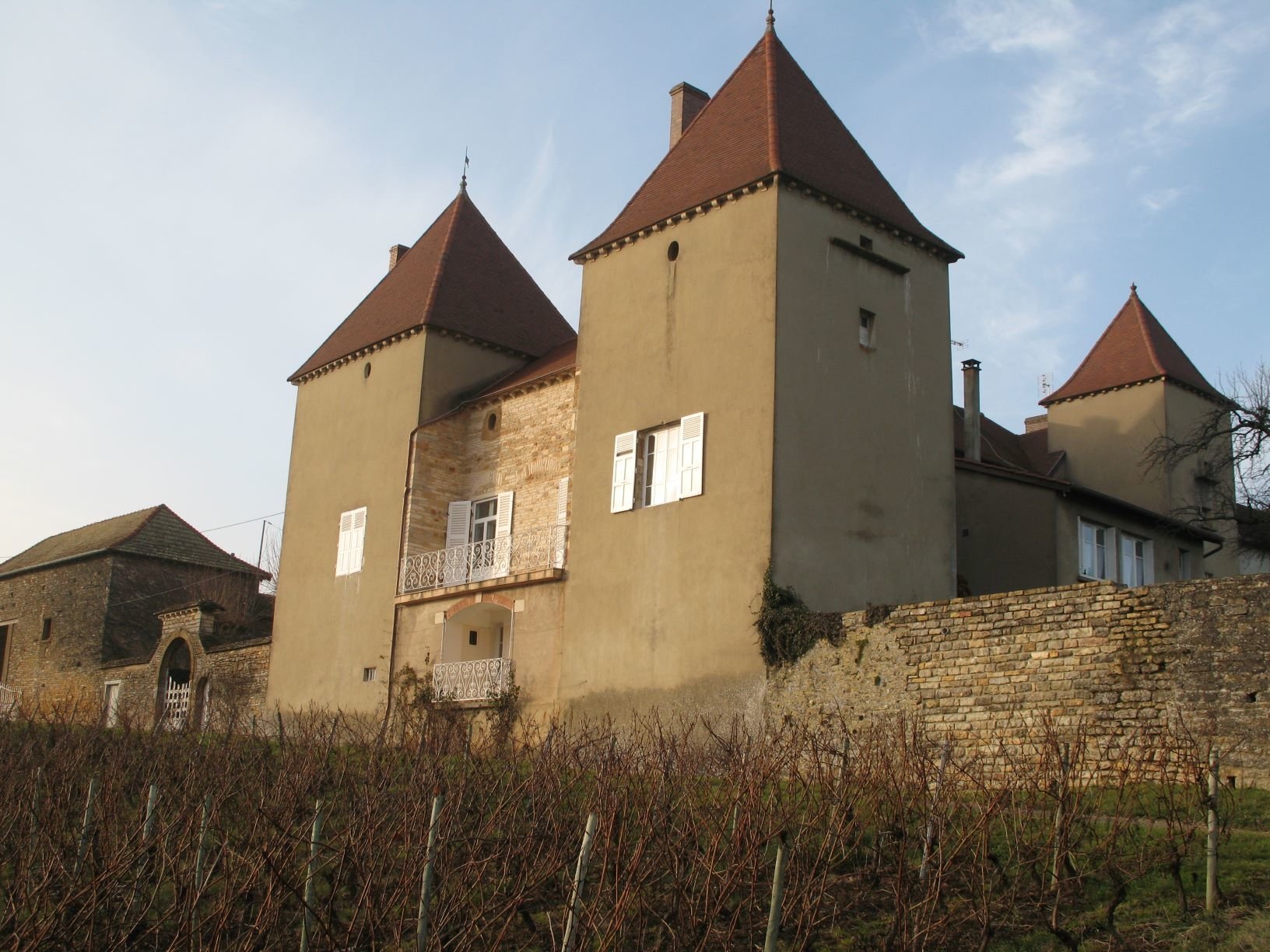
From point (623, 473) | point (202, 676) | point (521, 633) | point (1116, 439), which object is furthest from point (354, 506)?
point (1116, 439)

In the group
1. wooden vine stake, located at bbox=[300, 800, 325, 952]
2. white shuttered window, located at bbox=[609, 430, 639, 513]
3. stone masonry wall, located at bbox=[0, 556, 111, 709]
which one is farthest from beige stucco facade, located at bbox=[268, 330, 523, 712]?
wooden vine stake, located at bbox=[300, 800, 325, 952]

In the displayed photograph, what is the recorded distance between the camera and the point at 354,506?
27.6m

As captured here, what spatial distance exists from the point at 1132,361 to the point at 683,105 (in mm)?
13326

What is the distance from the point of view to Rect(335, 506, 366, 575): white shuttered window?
1067 inches

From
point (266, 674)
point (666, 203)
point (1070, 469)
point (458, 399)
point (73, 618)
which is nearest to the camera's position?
point (666, 203)

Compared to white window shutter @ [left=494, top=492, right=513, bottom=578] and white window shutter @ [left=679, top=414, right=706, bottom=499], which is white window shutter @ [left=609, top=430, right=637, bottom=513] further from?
white window shutter @ [left=494, top=492, right=513, bottom=578]

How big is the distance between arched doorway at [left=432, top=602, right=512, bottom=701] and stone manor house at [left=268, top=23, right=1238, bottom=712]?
0.20 ft

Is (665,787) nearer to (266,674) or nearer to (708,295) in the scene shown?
(708,295)

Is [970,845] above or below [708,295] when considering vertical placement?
below

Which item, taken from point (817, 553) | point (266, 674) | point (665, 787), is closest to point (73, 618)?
point (266, 674)

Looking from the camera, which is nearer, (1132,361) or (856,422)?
(856,422)

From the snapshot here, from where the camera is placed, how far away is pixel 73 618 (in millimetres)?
38562

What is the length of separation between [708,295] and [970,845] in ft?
39.0

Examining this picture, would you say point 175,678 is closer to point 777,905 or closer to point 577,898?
point 577,898
